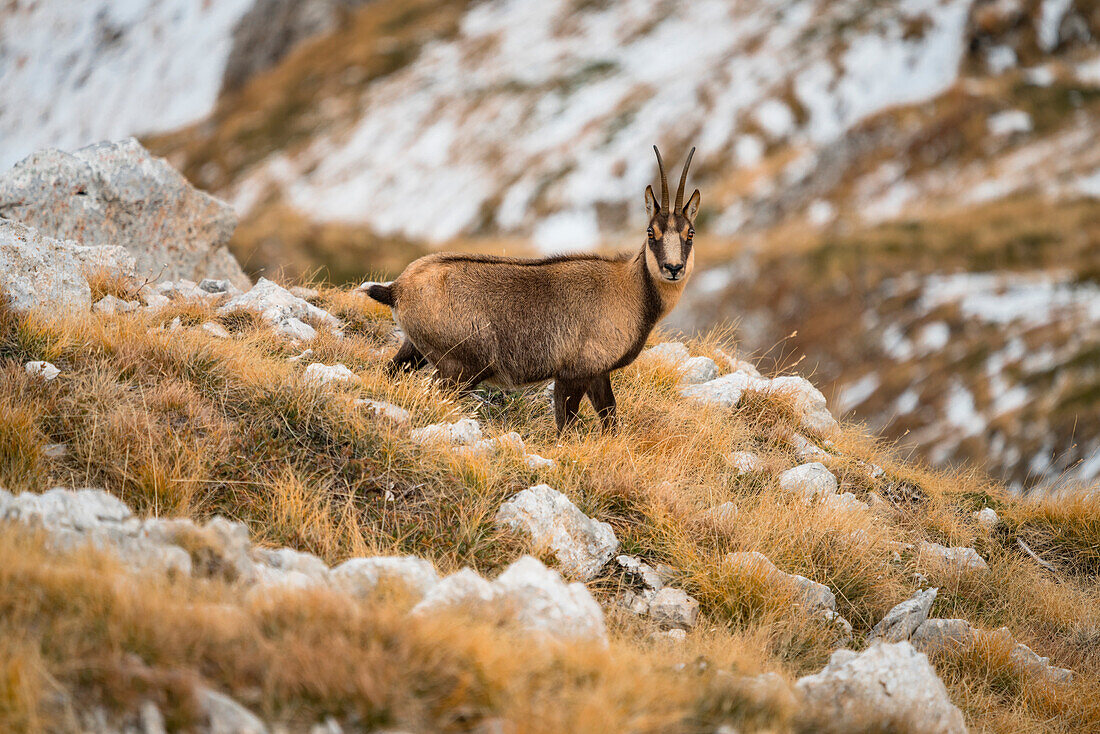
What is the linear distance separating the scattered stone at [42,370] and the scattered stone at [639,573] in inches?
142

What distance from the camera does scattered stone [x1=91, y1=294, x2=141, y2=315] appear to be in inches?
246

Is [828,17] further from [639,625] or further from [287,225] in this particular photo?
[639,625]

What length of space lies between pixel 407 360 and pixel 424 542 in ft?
7.54

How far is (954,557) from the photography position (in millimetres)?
6219

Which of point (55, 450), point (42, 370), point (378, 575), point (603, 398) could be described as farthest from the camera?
point (603, 398)

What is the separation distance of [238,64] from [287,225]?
40564 mm

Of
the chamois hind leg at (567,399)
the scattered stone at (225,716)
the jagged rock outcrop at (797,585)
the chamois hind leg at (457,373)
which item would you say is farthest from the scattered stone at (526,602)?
the chamois hind leg at (567,399)

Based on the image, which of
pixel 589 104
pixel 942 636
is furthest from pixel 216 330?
pixel 589 104

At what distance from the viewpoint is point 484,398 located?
7.22 meters

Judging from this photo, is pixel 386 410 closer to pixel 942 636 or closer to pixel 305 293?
pixel 305 293

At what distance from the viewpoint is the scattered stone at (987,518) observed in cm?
698

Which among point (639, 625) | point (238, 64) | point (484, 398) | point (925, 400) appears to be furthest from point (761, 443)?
point (238, 64)

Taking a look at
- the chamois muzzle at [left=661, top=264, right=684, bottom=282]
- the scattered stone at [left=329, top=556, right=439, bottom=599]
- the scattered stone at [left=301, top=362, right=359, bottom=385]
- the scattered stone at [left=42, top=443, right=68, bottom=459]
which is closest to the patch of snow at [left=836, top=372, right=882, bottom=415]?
the chamois muzzle at [left=661, top=264, right=684, bottom=282]

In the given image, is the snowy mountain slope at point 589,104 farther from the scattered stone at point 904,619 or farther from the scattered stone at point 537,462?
the scattered stone at point 904,619
